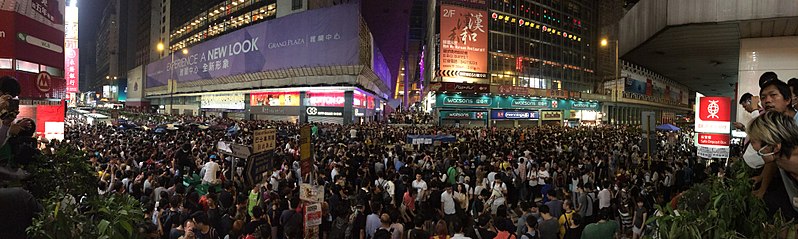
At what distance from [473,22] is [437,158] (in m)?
41.0

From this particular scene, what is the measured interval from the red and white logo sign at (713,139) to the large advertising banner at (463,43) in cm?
4015

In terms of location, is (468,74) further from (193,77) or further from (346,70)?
(193,77)

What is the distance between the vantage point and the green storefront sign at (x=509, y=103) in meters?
53.4

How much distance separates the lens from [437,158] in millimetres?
14281

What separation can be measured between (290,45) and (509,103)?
29908 mm

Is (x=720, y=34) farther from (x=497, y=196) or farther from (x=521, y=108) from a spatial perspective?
(x=521, y=108)

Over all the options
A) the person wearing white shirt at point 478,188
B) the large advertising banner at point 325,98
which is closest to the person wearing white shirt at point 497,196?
the person wearing white shirt at point 478,188

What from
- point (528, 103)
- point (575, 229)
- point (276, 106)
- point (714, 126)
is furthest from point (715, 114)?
point (528, 103)

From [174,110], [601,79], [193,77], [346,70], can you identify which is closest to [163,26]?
[174,110]

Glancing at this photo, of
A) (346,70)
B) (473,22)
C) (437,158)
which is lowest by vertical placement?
(437,158)

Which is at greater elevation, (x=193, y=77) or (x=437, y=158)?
(x=193, y=77)

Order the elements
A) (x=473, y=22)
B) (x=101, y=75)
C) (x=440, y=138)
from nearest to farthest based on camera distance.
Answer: (x=440, y=138), (x=473, y=22), (x=101, y=75)

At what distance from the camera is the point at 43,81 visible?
15578 mm

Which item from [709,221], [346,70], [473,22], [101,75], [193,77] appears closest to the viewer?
[709,221]
